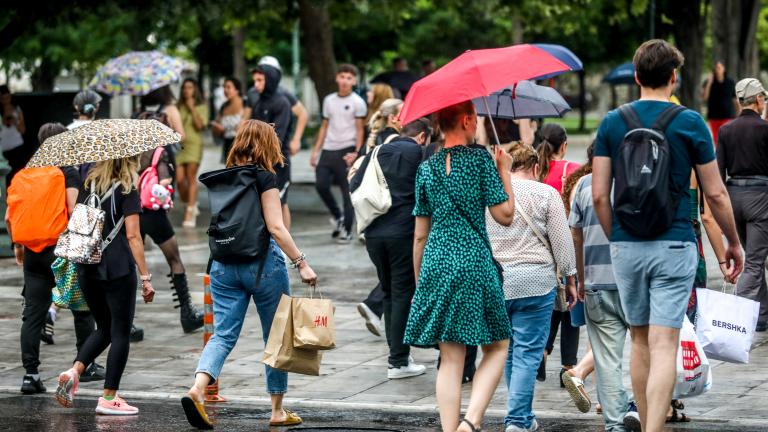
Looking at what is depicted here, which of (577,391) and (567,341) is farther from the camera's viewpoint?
(567,341)

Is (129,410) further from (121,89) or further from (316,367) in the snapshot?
(121,89)

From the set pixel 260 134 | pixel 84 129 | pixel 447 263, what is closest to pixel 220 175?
pixel 260 134

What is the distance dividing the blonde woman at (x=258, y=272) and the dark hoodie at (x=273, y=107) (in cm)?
701

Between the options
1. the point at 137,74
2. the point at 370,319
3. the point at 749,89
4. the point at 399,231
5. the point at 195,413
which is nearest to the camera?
the point at 195,413

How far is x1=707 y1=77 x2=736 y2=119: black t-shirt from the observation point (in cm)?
2189

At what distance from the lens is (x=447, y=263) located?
6.62 m

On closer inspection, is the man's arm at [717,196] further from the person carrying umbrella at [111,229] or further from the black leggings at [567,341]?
the person carrying umbrella at [111,229]

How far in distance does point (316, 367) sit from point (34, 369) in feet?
7.31

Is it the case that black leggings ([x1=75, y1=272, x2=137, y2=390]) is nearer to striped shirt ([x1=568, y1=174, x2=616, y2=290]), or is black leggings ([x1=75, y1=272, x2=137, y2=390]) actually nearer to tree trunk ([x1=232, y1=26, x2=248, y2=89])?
striped shirt ([x1=568, y1=174, x2=616, y2=290])

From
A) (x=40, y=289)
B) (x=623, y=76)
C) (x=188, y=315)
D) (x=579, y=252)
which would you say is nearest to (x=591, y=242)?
(x=579, y=252)

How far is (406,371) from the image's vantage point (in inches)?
362

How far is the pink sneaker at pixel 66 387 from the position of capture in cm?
804

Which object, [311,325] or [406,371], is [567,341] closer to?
[406,371]

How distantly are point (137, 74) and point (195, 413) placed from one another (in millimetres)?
9209
